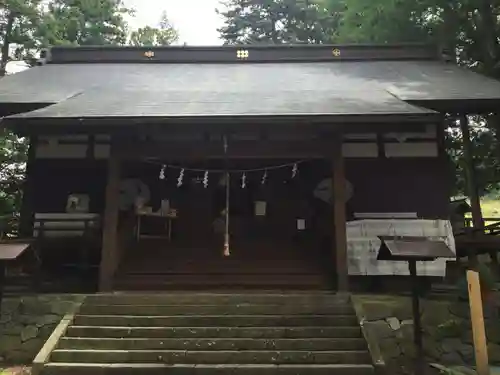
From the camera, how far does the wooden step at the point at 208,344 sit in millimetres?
5797

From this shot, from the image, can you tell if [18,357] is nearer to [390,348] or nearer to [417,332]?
[390,348]

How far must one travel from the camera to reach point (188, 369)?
548 cm

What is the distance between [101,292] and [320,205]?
4893 millimetres

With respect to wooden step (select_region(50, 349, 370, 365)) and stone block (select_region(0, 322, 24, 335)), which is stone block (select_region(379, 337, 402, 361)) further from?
stone block (select_region(0, 322, 24, 335))

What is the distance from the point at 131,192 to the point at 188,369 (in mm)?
4742

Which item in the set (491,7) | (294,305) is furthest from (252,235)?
(491,7)

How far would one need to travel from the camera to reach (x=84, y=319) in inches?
248

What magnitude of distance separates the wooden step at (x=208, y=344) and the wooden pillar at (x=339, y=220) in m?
1.30

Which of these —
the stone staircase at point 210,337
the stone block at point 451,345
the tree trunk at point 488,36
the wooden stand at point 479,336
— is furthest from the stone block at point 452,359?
the tree trunk at point 488,36

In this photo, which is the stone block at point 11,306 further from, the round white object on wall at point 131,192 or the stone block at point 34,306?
the round white object on wall at point 131,192

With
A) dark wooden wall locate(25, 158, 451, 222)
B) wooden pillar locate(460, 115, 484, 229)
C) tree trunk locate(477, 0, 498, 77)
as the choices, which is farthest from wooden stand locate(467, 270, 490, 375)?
tree trunk locate(477, 0, 498, 77)

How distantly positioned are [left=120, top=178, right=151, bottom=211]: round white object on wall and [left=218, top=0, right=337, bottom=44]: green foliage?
52.5 ft

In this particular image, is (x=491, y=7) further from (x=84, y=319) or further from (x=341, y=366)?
(x=84, y=319)

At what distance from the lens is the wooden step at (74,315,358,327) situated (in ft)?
20.3
